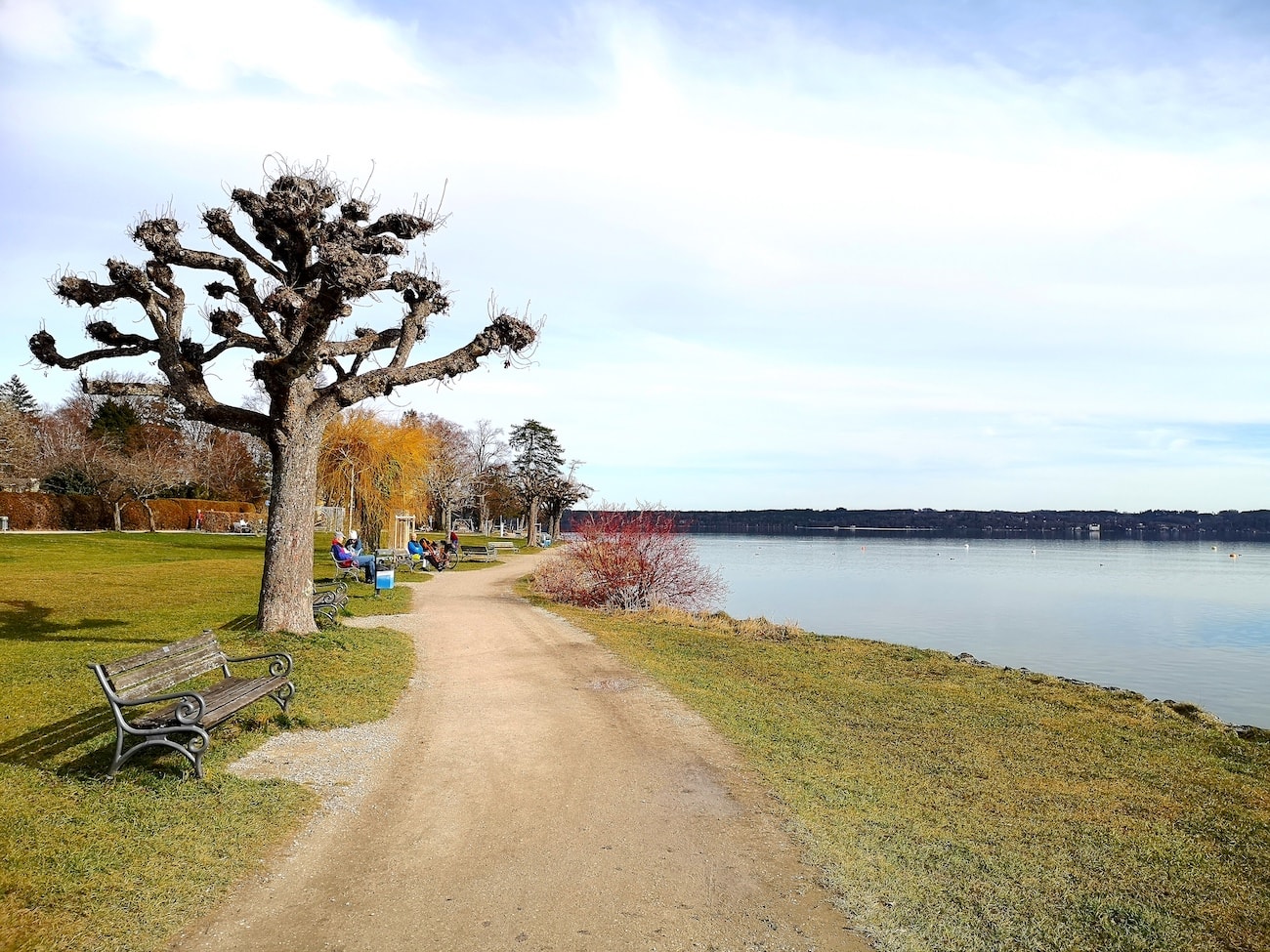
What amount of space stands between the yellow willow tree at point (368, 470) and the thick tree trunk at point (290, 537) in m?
21.2

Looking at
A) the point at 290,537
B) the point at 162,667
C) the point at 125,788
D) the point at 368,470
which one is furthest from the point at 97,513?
the point at 125,788

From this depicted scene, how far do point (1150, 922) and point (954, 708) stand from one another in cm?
668

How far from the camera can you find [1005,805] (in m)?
7.17

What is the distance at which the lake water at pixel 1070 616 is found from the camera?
1980 centimetres

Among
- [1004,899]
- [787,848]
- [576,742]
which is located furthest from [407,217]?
[1004,899]

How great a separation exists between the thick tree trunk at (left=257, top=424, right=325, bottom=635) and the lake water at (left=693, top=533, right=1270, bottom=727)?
16.4m

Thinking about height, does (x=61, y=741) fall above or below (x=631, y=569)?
below

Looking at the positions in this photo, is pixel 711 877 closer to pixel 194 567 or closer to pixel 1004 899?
pixel 1004 899

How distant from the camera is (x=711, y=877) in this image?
5262 mm

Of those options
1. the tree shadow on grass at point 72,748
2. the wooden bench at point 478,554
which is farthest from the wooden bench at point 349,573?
the tree shadow on grass at point 72,748

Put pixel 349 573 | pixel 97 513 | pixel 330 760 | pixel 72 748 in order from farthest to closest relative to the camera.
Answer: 1. pixel 97 513
2. pixel 349 573
3. pixel 330 760
4. pixel 72 748

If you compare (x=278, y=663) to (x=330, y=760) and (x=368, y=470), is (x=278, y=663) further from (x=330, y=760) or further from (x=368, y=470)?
(x=368, y=470)

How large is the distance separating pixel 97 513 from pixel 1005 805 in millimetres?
50617

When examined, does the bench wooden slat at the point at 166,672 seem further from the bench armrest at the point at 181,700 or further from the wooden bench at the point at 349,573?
the wooden bench at the point at 349,573
